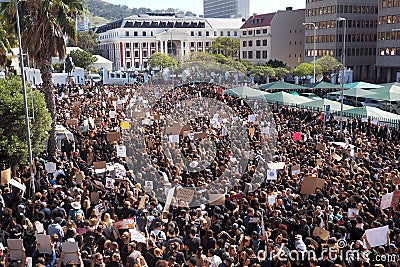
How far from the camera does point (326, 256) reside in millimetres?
8844

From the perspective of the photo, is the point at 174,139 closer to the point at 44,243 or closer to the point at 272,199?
the point at 272,199

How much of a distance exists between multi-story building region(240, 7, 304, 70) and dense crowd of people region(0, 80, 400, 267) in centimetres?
6881

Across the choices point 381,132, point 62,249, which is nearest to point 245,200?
point 62,249

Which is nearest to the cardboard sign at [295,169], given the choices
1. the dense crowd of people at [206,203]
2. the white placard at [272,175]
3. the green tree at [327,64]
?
the dense crowd of people at [206,203]

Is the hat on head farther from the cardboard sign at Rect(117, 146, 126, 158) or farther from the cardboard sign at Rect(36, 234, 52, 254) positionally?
the cardboard sign at Rect(117, 146, 126, 158)

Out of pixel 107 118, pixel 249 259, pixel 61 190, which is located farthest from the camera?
pixel 107 118

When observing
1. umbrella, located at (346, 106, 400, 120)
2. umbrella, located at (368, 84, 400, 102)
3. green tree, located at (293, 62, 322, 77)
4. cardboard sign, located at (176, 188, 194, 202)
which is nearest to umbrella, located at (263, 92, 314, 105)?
umbrella, located at (368, 84, 400, 102)

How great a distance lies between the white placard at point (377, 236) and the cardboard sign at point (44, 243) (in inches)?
235

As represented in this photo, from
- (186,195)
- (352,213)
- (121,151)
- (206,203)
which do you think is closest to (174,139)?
(121,151)

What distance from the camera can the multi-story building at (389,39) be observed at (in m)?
66.1

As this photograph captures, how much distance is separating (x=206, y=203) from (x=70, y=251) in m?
4.10

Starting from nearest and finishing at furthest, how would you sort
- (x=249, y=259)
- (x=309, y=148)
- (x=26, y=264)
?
(x=249, y=259)
(x=26, y=264)
(x=309, y=148)

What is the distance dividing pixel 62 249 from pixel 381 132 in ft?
61.1

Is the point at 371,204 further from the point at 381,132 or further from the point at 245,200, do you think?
the point at 381,132
